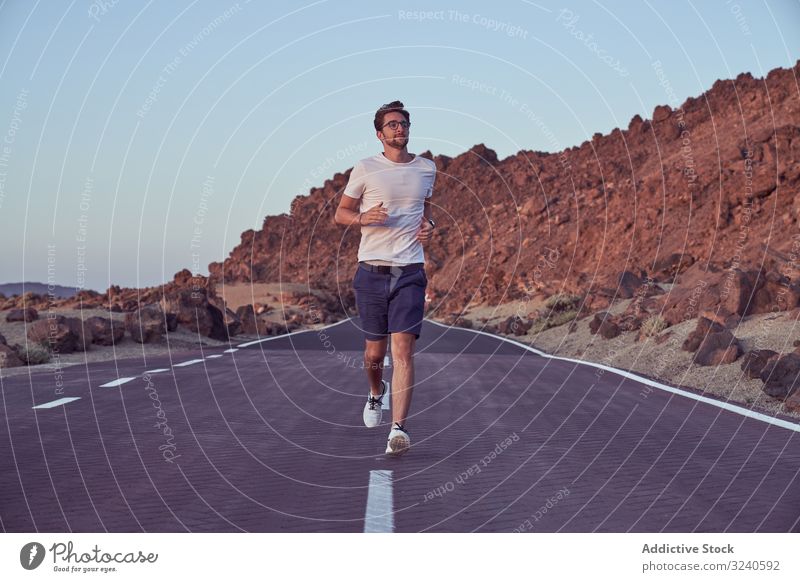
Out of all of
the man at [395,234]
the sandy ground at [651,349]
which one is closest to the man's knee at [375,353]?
the man at [395,234]

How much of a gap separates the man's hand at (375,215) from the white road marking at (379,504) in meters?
1.85

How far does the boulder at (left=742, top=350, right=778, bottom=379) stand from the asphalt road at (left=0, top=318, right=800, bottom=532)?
5.99 feet

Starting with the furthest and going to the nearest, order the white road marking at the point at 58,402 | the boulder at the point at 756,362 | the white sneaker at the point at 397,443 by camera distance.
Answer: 1. the boulder at the point at 756,362
2. the white road marking at the point at 58,402
3. the white sneaker at the point at 397,443

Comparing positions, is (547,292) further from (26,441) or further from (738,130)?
(26,441)

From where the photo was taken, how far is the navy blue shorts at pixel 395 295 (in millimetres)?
8508

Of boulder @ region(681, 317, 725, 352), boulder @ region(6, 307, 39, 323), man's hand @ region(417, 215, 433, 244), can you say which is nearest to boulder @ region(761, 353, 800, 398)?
boulder @ region(681, 317, 725, 352)

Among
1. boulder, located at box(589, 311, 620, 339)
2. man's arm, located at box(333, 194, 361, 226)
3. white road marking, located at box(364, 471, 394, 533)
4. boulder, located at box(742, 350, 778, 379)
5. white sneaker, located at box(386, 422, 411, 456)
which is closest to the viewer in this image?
white road marking, located at box(364, 471, 394, 533)

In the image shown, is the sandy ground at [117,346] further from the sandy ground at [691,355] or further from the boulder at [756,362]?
the boulder at [756,362]

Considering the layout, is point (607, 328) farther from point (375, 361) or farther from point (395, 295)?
point (395, 295)

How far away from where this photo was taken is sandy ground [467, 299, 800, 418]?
591 inches

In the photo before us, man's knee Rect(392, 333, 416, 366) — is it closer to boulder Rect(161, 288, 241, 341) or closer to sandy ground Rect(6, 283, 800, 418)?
sandy ground Rect(6, 283, 800, 418)

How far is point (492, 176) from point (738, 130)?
187 feet

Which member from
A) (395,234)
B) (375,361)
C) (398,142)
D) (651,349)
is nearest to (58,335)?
(651,349)

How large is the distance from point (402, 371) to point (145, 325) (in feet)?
72.7
